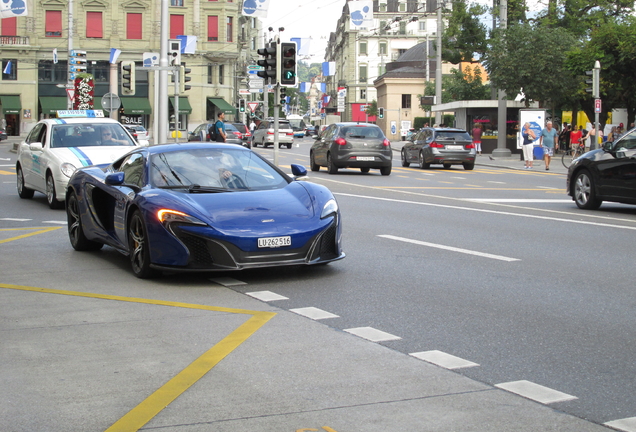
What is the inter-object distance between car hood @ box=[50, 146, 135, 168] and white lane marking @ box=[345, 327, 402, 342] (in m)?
9.95

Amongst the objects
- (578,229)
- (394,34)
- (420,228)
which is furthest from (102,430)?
(394,34)

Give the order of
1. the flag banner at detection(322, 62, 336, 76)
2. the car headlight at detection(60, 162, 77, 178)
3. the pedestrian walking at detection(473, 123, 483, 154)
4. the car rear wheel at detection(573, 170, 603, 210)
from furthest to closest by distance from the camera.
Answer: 1. the flag banner at detection(322, 62, 336, 76)
2. the pedestrian walking at detection(473, 123, 483, 154)
3. the car rear wheel at detection(573, 170, 603, 210)
4. the car headlight at detection(60, 162, 77, 178)

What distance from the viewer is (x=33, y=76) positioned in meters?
75.2

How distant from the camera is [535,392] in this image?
187 inches

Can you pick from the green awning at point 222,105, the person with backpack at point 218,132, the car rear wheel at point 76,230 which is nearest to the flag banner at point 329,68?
the green awning at point 222,105

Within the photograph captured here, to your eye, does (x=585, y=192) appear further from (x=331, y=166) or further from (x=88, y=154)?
(x=331, y=166)

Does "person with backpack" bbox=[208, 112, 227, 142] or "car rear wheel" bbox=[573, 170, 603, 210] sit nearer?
"car rear wheel" bbox=[573, 170, 603, 210]

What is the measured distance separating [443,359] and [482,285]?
9.02 ft

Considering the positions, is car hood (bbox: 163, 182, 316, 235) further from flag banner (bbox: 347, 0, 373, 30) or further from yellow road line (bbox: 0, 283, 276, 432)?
flag banner (bbox: 347, 0, 373, 30)

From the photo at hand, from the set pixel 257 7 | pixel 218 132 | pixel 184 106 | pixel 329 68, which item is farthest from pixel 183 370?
pixel 329 68

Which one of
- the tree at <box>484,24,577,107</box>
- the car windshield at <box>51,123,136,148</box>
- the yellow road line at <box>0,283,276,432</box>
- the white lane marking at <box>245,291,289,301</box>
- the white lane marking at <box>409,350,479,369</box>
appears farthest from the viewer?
the tree at <box>484,24,577,107</box>

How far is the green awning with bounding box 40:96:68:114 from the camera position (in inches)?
2939

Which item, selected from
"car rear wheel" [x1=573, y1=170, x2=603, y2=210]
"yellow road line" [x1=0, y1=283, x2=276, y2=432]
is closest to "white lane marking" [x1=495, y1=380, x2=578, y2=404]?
"yellow road line" [x1=0, y1=283, x2=276, y2=432]

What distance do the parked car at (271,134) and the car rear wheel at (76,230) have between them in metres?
47.8
